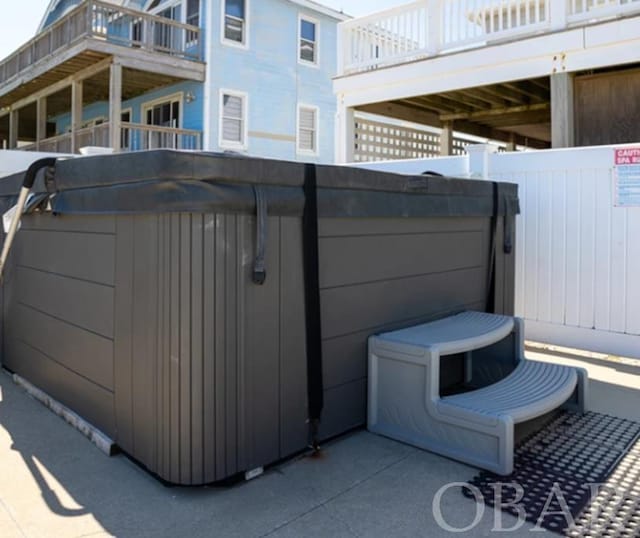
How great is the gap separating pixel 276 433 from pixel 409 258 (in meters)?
1.29

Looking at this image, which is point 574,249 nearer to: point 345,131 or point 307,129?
point 345,131

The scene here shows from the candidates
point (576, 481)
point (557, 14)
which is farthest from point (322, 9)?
point (576, 481)

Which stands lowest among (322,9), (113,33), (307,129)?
(307,129)

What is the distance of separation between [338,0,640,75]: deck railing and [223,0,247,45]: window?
4.79m

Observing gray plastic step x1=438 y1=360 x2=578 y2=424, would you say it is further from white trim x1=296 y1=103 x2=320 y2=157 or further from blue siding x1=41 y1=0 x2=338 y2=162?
white trim x1=296 y1=103 x2=320 y2=157

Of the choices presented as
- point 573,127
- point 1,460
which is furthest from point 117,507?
point 573,127

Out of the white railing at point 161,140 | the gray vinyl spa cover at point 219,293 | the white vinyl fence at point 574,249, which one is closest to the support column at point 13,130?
the white railing at point 161,140

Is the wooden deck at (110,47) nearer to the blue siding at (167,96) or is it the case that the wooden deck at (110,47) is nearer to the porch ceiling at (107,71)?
the porch ceiling at (107,71)

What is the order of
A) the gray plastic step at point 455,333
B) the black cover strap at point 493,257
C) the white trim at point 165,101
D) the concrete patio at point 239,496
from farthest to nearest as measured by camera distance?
the white trim at point 165,101, the black cover strap at point 493,257, the gray plastic step at point 455,333, the concrete patio at point 239,496

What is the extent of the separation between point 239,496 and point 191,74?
35.1ft

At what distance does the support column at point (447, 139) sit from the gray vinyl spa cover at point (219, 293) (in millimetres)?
6627

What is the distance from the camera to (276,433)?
240 cm

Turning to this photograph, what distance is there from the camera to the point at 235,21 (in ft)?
39.9

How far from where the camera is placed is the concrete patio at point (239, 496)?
195 centimetres
